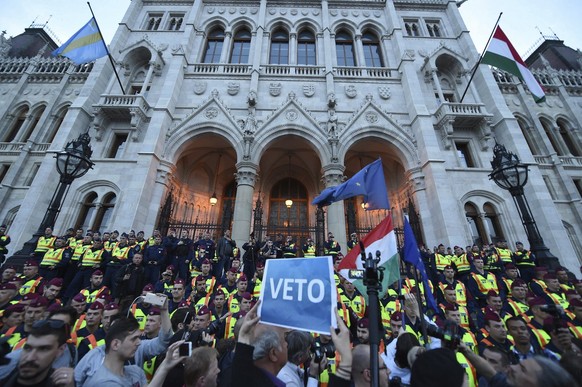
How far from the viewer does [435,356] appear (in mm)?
1778

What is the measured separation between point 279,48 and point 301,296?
19982mm

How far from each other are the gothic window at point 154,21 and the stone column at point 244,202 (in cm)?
1420

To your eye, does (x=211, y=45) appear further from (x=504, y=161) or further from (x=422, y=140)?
(x=504, y=161)

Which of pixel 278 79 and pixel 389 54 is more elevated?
pixel 389 54

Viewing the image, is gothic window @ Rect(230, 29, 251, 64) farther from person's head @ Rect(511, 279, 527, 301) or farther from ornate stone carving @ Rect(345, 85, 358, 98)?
person's head @ Rect(511, 279, 527, 301)

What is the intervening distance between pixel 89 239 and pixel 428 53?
2108 centimetres

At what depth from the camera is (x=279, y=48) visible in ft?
60.6

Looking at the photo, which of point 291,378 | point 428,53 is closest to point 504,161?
point 291,378

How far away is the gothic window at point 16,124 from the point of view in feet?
60.3

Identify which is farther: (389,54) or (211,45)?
(211,45)

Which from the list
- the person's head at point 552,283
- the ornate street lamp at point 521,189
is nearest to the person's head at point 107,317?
the person's head at point 552,283

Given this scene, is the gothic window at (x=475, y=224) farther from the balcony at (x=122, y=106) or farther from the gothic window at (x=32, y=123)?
the gothic window at (x=32, y=123)

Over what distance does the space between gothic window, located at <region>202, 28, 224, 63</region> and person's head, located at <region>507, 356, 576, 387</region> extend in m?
20.4

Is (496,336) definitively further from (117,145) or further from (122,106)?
(117,145)
